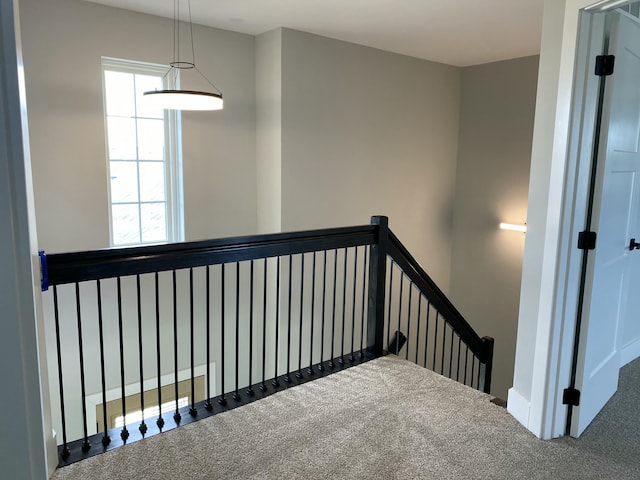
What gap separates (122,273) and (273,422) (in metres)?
1.04

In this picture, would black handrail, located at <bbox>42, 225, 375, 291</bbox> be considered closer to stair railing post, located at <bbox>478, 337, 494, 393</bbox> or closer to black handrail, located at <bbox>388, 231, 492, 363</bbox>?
black handrail, located at <bbox>388, 231, 492, 363</bbox>

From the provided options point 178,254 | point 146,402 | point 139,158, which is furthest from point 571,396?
point 146,402

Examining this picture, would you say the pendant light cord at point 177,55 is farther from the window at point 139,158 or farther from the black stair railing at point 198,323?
the black stair railing at point 198,323

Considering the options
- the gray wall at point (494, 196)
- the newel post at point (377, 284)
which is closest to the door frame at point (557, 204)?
the newel post at point (377, 284)

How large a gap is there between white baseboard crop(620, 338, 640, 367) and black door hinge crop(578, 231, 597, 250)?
4.73 ft

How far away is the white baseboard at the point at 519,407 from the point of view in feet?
7.69

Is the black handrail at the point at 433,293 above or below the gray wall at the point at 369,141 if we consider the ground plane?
below

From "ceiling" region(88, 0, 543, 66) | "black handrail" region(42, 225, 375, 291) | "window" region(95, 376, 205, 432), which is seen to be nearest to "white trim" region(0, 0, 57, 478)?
"black handrail" region(42, 225, 375, 291)

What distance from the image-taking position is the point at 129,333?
430 cm

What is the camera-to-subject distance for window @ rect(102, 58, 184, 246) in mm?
4102

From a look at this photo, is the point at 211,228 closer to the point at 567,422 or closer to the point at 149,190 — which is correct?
the point at 149,190

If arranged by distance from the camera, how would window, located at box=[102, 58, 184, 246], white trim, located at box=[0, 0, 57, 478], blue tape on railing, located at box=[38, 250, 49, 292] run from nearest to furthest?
white trim, located at box=[0, 0, 57, 478], blue tape on railing, located at box=[38, 250, 49, 292], window, located at box=[102, 58, 184, 246]

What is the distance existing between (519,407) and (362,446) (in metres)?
0.85

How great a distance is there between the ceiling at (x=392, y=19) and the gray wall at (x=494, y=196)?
63cm
